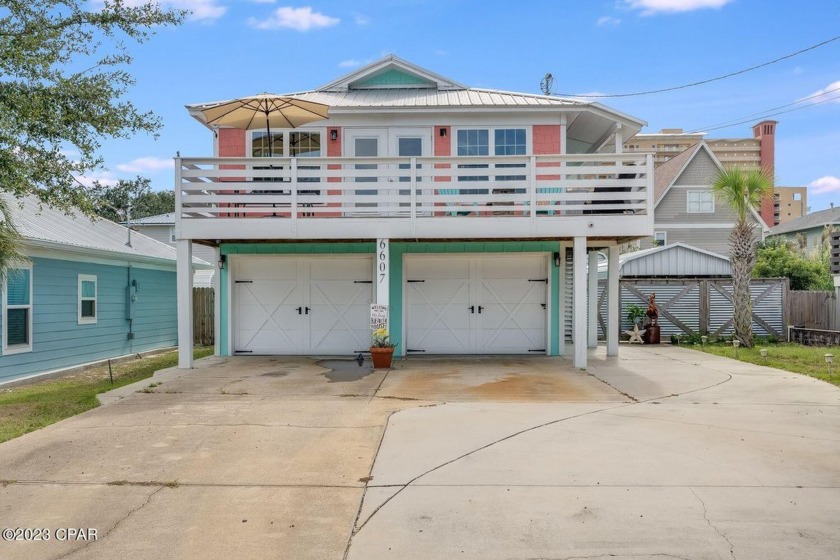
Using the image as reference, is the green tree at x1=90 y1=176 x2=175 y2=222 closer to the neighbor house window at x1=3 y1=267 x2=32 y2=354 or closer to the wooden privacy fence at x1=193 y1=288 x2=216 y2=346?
the wooden privacy fence at x1=193 y1=288 x2=216 y2=346

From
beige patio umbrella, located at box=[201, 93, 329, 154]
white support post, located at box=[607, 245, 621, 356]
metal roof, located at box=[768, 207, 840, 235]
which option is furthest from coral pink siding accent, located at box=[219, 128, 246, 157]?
metal roof, located at box=[768, 207, 840, 235]

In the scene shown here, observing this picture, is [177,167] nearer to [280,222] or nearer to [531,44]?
[280,222]

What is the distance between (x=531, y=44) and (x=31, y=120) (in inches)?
531

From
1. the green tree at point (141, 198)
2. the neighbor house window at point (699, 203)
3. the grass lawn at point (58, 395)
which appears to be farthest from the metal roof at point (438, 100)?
the green tree at point (141, 198)

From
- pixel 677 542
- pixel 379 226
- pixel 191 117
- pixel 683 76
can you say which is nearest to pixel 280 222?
pixel 379 226

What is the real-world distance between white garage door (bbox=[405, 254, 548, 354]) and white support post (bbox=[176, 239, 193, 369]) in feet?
14.2

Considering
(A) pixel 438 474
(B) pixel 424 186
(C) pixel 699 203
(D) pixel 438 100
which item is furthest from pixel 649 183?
(C) pixel 699 203

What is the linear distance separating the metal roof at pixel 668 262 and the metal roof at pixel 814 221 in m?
13.5

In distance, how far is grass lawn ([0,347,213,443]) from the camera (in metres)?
7.33

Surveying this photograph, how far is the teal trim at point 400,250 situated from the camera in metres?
12.8

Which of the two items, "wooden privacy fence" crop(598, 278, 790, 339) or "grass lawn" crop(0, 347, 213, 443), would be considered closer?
"grass lawn" crop(0, 347, 213, 443)

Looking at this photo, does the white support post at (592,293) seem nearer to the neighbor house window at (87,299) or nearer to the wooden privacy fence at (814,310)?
the wooden privacy fence at (814,310)

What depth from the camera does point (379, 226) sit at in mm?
10984

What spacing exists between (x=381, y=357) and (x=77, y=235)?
7828 mm
